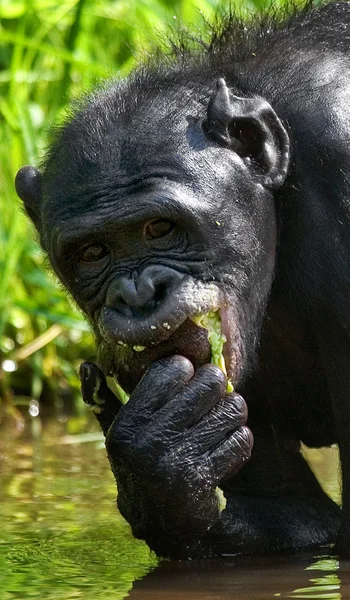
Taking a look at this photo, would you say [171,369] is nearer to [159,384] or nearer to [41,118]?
[159,384]

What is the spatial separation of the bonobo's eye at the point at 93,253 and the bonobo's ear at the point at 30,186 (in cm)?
67

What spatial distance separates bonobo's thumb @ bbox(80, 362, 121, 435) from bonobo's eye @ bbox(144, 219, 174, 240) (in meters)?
→ 0.72

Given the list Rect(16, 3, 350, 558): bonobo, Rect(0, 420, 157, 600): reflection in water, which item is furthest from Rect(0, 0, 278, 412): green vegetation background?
Rect(16, 3, 350, 558): bonobo

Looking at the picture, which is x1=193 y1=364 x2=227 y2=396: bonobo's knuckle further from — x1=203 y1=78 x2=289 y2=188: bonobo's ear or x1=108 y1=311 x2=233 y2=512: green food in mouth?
x1=203 y1=78 x2=289 y2=188: bonobo's ear

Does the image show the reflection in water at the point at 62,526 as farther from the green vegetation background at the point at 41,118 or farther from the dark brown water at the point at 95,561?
the green vegetation background at the point at 41,118

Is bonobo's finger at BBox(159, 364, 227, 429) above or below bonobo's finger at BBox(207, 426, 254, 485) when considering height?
above

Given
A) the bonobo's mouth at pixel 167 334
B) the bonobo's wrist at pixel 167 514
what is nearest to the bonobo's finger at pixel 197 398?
the bonobo's mouth at pixel 167 334

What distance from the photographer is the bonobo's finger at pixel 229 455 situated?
222 inches

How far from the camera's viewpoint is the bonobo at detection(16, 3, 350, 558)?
560 centimetres

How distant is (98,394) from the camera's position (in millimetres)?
6184

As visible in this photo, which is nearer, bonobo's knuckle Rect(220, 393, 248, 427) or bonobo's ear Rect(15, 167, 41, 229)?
bonobo's knuckle Rect(220, 393, 248, 427)

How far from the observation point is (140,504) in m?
5.62

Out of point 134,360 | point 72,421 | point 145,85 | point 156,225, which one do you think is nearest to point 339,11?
point 145,85

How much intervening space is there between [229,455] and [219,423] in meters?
0.14
